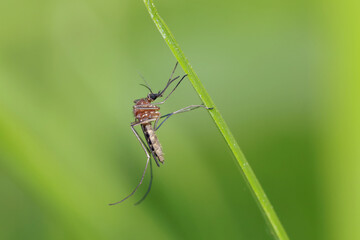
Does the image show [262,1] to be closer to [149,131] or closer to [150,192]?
[149,131]

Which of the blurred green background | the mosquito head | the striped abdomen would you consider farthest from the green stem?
the mosquito head

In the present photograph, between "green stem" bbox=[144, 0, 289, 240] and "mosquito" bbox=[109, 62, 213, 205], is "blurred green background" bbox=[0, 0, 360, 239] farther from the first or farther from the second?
"green stem" bbox=[144, 0, 289, 240]

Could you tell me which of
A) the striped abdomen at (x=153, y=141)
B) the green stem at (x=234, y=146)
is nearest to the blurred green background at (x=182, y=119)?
the striped abdomen at (x=153, y=141)

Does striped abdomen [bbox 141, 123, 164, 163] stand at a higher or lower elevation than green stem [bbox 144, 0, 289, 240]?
lower

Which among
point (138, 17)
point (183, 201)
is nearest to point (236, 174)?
point (183, 201)

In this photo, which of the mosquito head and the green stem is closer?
the green stem
